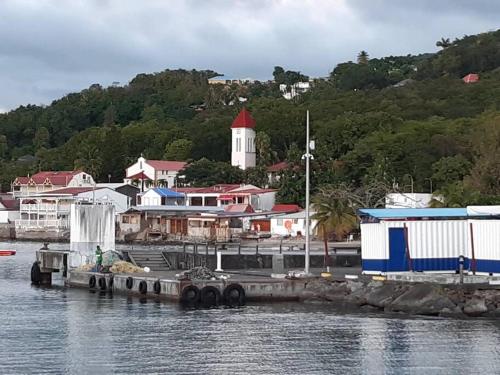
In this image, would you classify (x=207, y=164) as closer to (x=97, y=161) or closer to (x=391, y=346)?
(x=97, y=161)

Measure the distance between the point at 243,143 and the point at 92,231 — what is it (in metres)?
80.1

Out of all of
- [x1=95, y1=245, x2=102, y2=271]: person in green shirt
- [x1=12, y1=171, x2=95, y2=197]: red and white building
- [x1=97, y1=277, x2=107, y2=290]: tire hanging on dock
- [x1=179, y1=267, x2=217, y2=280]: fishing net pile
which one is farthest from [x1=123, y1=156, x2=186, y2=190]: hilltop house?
[x1=179, y1=267, x2=217, y2=280]: fishing net pile

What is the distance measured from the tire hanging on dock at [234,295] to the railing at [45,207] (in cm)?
7900

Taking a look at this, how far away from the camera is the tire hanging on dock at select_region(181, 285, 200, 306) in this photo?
44656 millimetres

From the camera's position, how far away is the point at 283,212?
331ft

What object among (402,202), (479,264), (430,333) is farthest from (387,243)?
(402,202)

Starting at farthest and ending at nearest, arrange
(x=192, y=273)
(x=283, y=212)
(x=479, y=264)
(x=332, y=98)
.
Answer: (x=332, y=98) < (x=283, y=212) < (x=192, y=273) < (x=479, y=264)

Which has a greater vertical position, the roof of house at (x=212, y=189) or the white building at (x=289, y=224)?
Answer: the roof of house at (x=212, y=189)

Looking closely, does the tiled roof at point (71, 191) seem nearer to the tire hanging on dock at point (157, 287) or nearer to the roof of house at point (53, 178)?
the roof of house at point (53, 178)

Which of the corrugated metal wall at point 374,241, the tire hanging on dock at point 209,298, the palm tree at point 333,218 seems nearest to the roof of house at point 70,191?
the palm tree at point 333,218

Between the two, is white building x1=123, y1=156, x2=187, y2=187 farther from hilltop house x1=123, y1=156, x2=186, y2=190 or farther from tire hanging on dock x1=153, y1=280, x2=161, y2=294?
tire hanging on dock x1=153, y1=280, x2=161, y2=294

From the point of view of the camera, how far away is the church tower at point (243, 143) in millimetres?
134875

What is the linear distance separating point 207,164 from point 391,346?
9714 centimetres

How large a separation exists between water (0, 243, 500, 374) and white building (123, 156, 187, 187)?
87984mm
